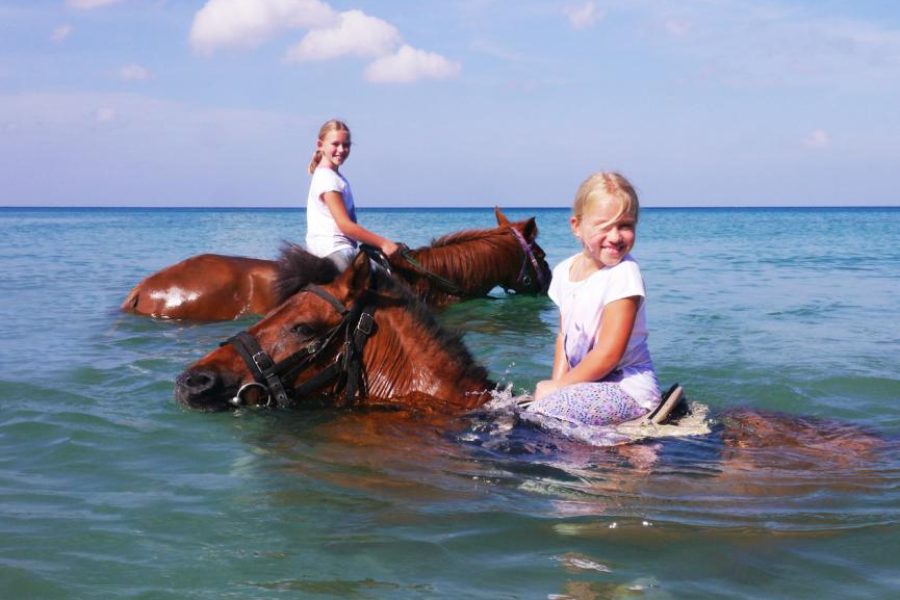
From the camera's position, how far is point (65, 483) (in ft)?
15.2

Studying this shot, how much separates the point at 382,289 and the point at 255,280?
19.7ft

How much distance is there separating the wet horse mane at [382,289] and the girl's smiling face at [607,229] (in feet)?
3.92

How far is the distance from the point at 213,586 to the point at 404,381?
2250 millimetres

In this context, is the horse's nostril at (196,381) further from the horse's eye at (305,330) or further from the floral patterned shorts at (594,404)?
the floral patterned shorts at (594,404)

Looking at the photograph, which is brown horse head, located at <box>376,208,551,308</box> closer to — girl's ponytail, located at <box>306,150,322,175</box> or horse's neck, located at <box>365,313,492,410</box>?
girl's ponytail, located at <box>306,150,322,175</box>

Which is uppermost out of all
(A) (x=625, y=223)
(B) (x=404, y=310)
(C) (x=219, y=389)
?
(A) (x=625, y=223)

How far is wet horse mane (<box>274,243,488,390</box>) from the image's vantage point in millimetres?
5500

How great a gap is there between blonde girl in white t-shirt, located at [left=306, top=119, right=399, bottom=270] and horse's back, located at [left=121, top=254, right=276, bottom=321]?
6.94 feet

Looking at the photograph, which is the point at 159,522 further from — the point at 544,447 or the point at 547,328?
the point at 547,328

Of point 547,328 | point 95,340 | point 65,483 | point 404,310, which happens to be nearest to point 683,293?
point 547,328

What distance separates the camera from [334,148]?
8.88 metres

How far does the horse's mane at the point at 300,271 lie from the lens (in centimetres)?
550

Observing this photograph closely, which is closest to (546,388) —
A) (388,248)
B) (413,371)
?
(413,371)

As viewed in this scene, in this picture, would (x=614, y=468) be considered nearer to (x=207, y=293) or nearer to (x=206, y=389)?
(x=206, y=389)
